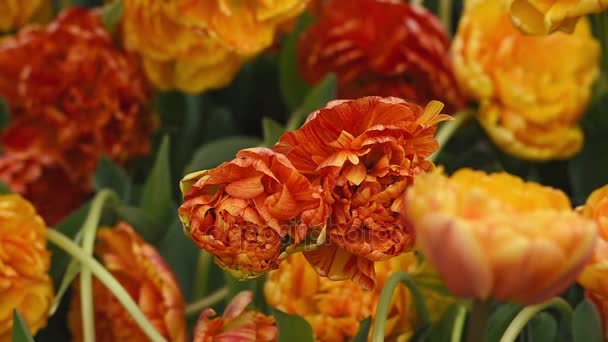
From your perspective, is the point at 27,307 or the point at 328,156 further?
the point at 27,307

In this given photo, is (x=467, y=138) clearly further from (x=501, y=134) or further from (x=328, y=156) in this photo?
(x=328, y=156)

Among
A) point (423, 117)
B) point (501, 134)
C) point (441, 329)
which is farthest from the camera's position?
point (501, 134)

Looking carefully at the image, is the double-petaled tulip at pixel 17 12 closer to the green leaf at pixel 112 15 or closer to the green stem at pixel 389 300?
the green leaf at pixel 112 15

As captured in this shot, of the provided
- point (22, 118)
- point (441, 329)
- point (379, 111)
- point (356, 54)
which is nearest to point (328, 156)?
point (379, 111)

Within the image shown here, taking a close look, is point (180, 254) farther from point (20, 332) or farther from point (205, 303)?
point (20, 332)

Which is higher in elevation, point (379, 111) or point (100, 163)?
point (379, 111)

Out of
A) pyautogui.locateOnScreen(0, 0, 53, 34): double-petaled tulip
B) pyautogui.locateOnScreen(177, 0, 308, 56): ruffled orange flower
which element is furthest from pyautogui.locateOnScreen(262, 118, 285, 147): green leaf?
pyautogui.locateOnScreen(0, 0, 53, 34): double-petaled tulip

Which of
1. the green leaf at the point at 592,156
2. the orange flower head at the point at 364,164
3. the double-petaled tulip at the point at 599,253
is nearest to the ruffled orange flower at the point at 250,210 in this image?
the orange flower head at the point at 364,164

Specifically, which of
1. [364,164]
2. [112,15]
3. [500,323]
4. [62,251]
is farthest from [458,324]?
[112,15]
